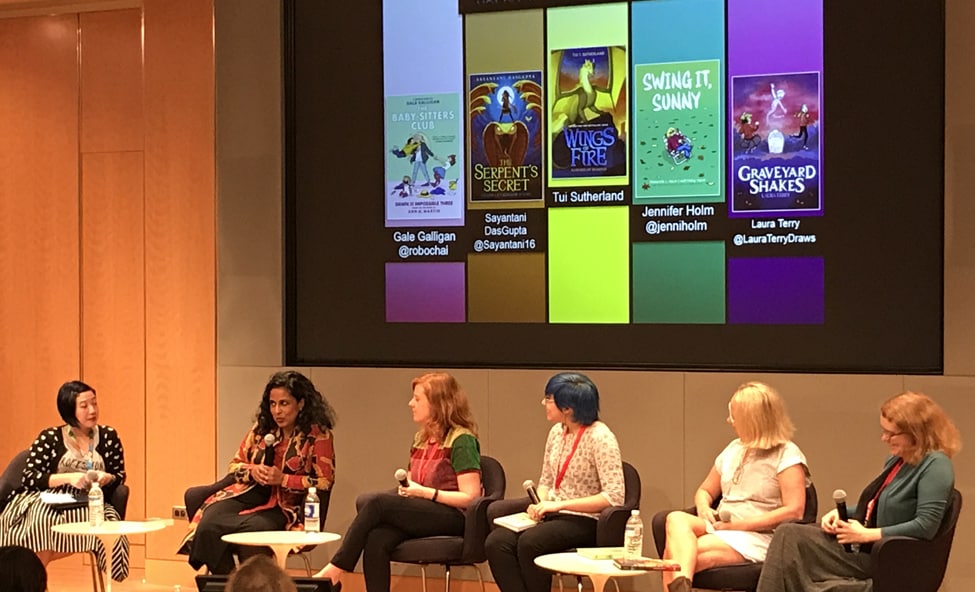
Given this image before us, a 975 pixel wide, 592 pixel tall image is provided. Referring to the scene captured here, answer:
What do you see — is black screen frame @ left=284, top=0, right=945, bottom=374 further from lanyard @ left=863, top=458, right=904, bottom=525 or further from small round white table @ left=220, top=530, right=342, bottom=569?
small round white table @ left=220, top=530, right=342, bottom=569

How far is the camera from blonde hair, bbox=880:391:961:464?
16.8 feet

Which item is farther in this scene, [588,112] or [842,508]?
[588,112]

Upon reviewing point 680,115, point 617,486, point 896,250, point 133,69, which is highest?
point 133,69

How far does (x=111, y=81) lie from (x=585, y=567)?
16.1 ft

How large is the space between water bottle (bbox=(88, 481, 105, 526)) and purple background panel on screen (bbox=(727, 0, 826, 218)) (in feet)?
11.8

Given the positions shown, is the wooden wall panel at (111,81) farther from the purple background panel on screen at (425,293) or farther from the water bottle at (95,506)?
the water bottle at (95,506)

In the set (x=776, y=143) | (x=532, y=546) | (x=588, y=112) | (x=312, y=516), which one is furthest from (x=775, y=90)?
(x=312, y=516)

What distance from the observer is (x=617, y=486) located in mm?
5746

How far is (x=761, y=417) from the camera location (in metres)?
5.42

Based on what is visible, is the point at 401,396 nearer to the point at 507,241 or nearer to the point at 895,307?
the point at 507,241

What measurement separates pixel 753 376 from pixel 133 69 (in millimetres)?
4473

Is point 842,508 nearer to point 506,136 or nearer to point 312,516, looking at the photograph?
point 312,516

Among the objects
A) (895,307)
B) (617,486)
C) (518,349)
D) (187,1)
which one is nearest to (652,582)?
(617,486)

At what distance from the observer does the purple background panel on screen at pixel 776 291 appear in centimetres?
Result: 624
